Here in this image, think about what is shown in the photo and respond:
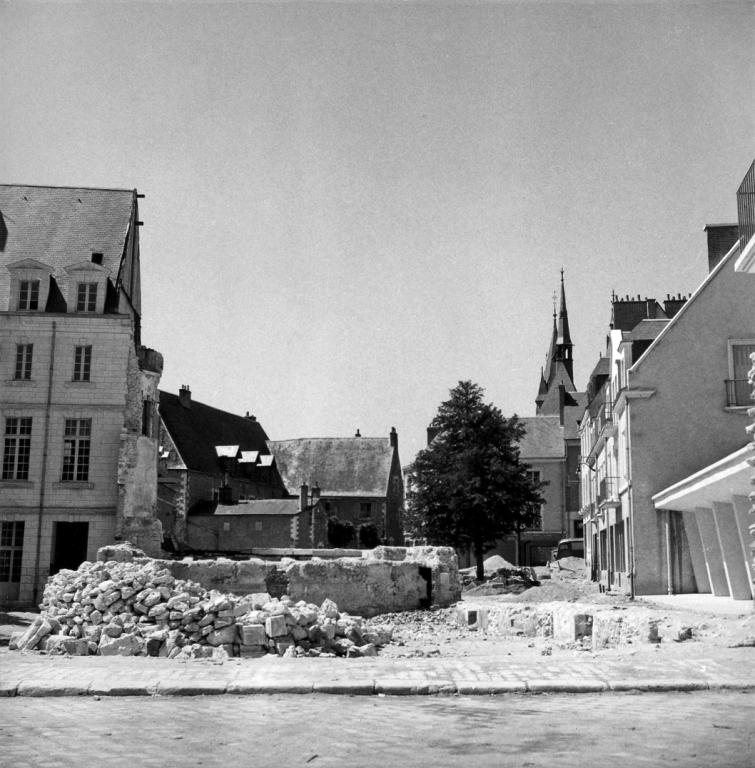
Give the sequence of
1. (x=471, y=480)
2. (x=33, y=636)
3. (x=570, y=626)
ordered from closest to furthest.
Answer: (x=33, y=636) → (x=570, y=626) → (x=471, y=480)

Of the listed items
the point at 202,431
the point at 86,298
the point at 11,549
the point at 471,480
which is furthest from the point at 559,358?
the point at 11,549

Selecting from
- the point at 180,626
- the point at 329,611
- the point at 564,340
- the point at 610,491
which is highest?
the point at 564,340

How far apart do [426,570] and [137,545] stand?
7.98 metres

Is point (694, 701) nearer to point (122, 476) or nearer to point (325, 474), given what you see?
point (122, 476)

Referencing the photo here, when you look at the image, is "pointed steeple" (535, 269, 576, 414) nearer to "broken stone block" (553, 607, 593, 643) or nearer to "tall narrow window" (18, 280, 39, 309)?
"tall narrow window" (18, 280, 39, 309)

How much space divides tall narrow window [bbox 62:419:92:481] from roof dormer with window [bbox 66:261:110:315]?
11.1 feet

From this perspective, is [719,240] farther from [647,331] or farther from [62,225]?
[62,225]

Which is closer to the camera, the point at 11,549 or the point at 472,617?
the point at 472,617

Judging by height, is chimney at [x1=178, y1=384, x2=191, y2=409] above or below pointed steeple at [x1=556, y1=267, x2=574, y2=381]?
below

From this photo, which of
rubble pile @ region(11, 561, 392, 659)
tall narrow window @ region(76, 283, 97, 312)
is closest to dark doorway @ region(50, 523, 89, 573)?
tall narrow window @ region(76, 283, 97, 312)

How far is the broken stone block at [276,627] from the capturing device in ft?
43.4

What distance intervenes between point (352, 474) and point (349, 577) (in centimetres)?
3930

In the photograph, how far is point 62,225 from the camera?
28641 mm

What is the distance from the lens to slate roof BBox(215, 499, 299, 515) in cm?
4716
